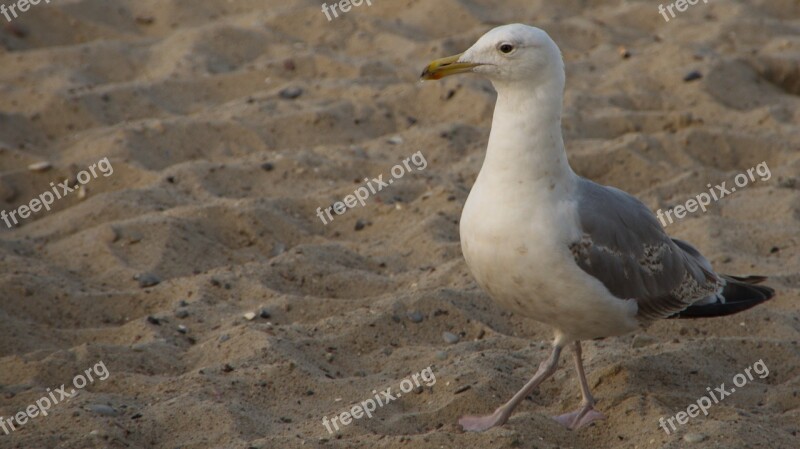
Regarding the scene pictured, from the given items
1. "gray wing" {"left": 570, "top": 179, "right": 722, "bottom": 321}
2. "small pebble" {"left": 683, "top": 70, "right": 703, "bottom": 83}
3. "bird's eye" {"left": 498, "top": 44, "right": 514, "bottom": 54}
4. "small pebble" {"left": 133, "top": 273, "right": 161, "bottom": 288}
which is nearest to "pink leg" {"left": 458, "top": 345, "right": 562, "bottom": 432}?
"gray wing" {"left": 570, "top": 179, "right": 722, "bottom": 321}

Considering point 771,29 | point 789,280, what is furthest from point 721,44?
point 789,280

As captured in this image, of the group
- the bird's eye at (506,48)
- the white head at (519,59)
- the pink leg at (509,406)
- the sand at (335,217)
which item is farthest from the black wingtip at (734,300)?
the bird's eye at (506,48)

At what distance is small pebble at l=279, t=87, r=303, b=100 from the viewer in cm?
645

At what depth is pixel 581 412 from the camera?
12.5 feet

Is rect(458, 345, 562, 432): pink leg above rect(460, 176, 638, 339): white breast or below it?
below

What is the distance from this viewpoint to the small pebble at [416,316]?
4418 mm

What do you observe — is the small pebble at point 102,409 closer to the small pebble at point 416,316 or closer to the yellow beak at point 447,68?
the small pebble at point 416,316

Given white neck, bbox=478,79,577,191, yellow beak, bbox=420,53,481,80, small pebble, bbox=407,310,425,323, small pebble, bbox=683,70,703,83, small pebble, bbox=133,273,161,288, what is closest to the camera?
white neck, bbox=478,79,577,191

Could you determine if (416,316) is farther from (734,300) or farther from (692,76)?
(692,76)

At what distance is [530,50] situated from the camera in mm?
3744

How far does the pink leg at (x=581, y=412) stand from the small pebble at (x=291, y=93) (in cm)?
298

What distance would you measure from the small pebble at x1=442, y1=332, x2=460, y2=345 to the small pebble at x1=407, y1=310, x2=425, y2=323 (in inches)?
4.5

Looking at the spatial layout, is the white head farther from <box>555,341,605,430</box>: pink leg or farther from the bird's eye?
<box>555,341,605,430</box>: pink leg

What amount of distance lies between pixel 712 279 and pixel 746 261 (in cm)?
69
